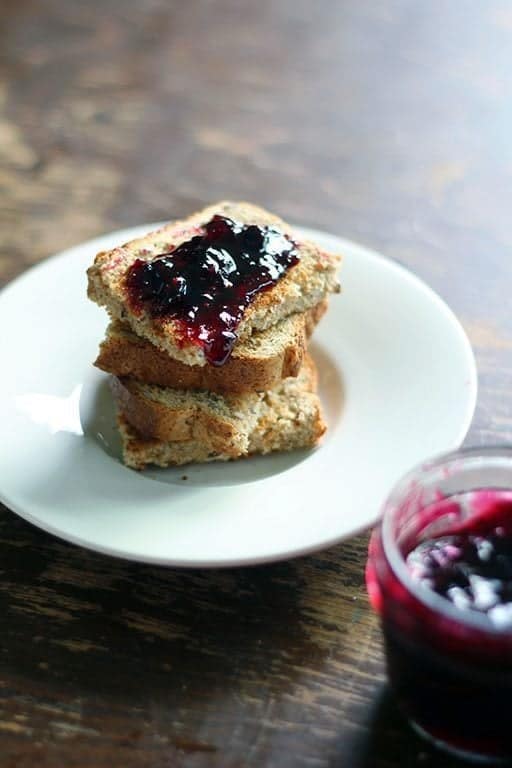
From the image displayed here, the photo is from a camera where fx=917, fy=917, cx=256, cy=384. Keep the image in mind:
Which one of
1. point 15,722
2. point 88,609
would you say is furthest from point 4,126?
point 15,722

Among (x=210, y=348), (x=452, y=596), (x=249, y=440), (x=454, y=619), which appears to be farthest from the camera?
(x=249, y=440)

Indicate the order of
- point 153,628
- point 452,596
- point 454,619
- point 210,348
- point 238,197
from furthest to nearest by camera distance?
point 238,197, point 210,348, point 153,628, point 452,596, point 454,619

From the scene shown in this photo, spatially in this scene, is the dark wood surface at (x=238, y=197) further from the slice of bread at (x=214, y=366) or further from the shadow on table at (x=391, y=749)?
the slice of bread at (x=214, y=366)

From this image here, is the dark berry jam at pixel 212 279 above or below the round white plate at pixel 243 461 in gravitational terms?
above

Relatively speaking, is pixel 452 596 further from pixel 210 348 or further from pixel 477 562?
pixel 210 348

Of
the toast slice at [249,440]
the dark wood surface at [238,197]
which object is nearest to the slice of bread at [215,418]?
the toast slice at [249,440]

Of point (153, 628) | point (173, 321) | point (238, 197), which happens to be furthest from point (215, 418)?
point (238, 197)
